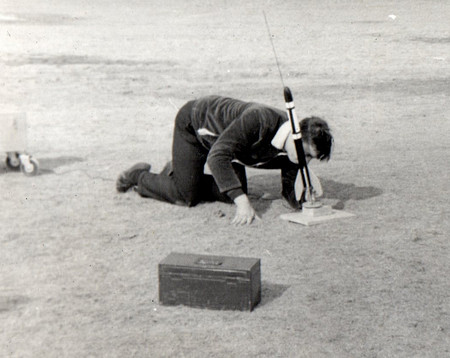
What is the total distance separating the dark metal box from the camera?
3.84 metres

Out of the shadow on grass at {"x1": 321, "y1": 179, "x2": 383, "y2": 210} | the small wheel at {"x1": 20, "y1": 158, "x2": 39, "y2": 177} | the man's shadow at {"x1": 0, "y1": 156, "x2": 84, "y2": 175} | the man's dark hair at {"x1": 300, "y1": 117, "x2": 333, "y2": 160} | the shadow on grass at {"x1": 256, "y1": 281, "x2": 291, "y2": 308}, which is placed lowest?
the man's shadow at {"x1": 0, "y1": 156, "x2": 84, "y2": 175}

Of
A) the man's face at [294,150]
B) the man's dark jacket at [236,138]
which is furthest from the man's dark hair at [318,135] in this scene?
the man's dark jacket at [236,138]

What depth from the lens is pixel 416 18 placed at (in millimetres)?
17250

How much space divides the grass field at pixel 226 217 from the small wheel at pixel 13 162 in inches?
2.5

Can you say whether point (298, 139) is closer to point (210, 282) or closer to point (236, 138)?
point (236, 138)

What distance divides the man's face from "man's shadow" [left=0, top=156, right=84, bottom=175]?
2384 mm

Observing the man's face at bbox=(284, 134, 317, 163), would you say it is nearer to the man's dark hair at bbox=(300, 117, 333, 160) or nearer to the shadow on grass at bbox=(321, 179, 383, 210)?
the man's dark hair at bbox=(300, 117, 333, 160)

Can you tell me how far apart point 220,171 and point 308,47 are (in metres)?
9.20

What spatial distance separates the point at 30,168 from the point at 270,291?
10.4 ft

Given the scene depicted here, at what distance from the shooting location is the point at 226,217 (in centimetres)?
563

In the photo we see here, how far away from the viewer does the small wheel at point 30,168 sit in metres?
6.75

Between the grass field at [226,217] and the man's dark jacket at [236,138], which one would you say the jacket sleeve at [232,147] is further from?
the grass field at [226,217]

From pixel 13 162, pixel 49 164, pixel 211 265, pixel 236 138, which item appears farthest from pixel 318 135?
pixel 49 164

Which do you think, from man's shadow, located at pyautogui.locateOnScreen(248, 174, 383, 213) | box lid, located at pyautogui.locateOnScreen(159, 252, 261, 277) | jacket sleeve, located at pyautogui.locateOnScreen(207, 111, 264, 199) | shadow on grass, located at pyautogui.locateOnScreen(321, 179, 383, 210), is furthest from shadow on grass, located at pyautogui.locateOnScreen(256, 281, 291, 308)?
shadow on grass, located at pyautogui.locateOnScreen(321, 179, 383, 210)
